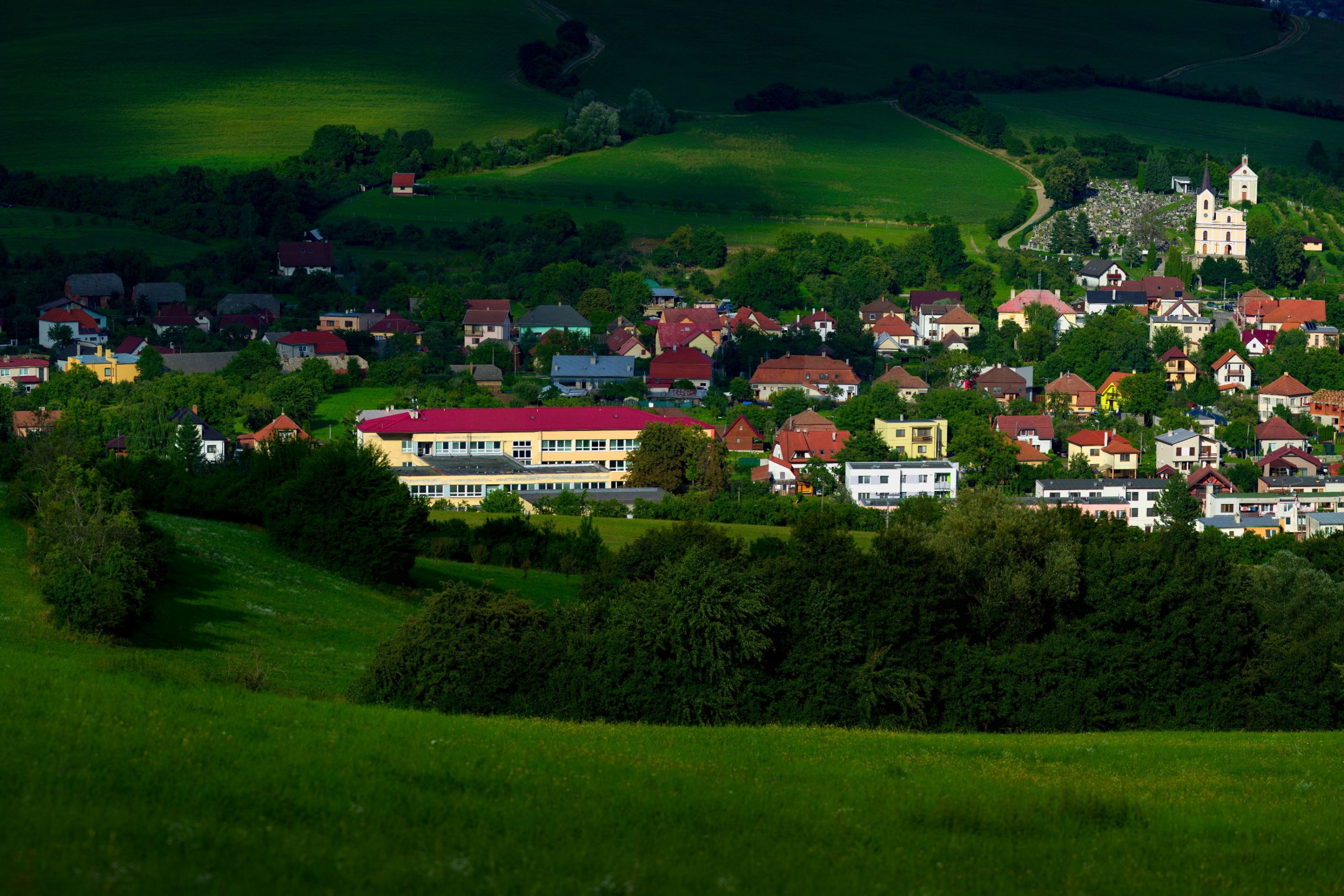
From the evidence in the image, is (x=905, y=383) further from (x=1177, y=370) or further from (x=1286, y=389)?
(x=1286, y=389)

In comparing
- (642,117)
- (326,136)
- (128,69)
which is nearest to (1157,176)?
(642,117)

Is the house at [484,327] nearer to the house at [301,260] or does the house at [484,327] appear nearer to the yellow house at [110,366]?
the house at [301,260]

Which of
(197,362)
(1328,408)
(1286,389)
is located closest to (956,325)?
(1286,389)

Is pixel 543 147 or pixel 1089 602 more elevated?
pixel 543 147

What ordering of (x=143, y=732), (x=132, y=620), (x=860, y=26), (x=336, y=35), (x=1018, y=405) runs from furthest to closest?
1. (x=860, y=26)
2. (x=336, y=35)
3. (x=1018, y=405)
4. (x=132, y=620)
5. (x=143, y=732)

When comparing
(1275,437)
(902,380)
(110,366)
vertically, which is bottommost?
(1275,437)

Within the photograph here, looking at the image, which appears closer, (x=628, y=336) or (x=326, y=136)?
(x=628, y=336)

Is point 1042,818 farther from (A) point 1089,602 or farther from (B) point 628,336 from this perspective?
(B) point 628,336

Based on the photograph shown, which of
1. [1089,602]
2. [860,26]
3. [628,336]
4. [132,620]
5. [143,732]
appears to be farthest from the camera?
[860,26]
